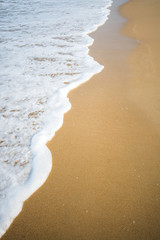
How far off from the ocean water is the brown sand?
0.16 metres

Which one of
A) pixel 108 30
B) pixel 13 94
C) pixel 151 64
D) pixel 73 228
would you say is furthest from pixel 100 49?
pixel 73 228

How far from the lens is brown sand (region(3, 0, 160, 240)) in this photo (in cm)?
162

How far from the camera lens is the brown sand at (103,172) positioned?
1617 mm

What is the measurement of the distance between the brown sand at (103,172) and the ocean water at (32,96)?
161 millimetres

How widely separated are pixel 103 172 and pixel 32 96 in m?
2.08

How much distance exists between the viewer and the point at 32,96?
11.1ft

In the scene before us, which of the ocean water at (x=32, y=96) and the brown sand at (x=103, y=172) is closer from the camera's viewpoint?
the brown sand at (x=103, y=172)

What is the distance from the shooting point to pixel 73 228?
161 centimetres

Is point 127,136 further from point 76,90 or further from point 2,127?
point 2,127

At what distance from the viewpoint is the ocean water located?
1.98 m

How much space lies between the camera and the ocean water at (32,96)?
1980mm

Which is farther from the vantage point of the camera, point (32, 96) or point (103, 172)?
point (32, 96)

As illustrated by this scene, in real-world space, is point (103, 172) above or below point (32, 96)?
below

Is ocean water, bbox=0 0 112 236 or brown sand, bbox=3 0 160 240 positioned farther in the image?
ocean water, bbox=0 0 112 236
